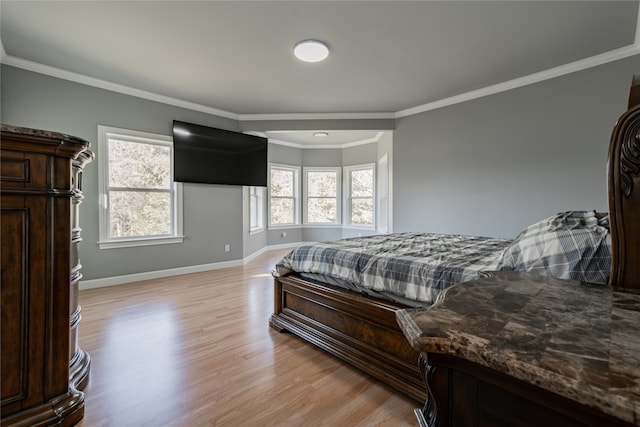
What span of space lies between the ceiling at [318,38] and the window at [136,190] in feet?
2.26

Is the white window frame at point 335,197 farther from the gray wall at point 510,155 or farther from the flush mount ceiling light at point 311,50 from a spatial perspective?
the flush mount ceiling light at point 311,50

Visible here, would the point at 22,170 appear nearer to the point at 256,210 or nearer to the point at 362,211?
the point at 256,210


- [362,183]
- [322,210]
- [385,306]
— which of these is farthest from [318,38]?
[322,210]

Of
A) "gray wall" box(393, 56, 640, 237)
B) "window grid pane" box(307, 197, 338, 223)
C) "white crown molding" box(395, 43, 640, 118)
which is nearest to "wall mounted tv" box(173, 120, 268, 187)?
"window grid pane" box(307, 197, 338, 223)

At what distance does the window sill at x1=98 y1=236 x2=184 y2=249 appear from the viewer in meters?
3.80

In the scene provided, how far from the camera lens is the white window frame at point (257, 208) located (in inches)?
236

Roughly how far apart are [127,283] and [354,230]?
4506mm

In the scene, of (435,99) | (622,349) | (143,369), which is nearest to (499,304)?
(622,349)

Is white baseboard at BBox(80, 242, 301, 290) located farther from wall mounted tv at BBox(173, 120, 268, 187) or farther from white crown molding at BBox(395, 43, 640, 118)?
white crown molding at BBox(395, 43, 640, 118)

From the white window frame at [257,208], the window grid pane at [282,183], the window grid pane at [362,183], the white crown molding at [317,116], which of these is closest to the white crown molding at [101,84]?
the white crown molding at [317,116]

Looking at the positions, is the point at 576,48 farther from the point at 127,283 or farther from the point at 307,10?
the point at 127,283

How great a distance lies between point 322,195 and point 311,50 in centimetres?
461

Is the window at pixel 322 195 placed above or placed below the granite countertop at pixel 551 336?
above

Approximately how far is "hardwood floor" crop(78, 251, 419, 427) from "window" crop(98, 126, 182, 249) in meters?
1.15
